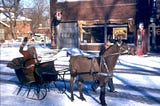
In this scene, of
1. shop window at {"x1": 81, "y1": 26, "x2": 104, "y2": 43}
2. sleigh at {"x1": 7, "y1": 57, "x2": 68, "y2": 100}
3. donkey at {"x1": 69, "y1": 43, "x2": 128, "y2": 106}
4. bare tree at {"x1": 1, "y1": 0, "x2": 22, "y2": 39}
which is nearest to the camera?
donkey at {"x1": 69, "y1": 43, "x2": 128, "y2": 106}

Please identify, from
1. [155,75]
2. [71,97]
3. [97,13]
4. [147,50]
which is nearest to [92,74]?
[71,97]

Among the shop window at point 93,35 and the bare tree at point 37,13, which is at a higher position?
the bare tree at point 37,13

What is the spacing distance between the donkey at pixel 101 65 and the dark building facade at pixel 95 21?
15252mm

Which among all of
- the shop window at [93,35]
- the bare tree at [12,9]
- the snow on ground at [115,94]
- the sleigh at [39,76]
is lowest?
the snow on ground at [115,94]

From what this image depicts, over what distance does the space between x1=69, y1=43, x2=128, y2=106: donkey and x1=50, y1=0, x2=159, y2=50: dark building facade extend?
1525 centimetres

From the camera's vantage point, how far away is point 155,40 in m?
25.2

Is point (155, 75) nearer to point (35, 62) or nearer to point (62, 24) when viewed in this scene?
point (35, 62)

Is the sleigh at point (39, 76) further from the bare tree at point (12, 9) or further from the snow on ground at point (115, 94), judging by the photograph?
the bare tree at point (12, 9)

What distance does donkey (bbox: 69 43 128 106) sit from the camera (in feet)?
28.1

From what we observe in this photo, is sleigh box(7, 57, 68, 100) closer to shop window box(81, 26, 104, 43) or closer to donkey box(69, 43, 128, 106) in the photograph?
donkey box(69, 43, 128, 106)

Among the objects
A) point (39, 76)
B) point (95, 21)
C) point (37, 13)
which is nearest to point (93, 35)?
point (95, 21)

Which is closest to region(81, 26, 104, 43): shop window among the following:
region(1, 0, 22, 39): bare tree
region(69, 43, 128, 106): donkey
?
region(69, 43, 128, 106): donkey

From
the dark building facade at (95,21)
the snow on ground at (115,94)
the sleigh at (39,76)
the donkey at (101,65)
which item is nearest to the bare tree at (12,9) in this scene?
the dark building facade at (95,21)

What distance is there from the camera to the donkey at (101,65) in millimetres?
8562
